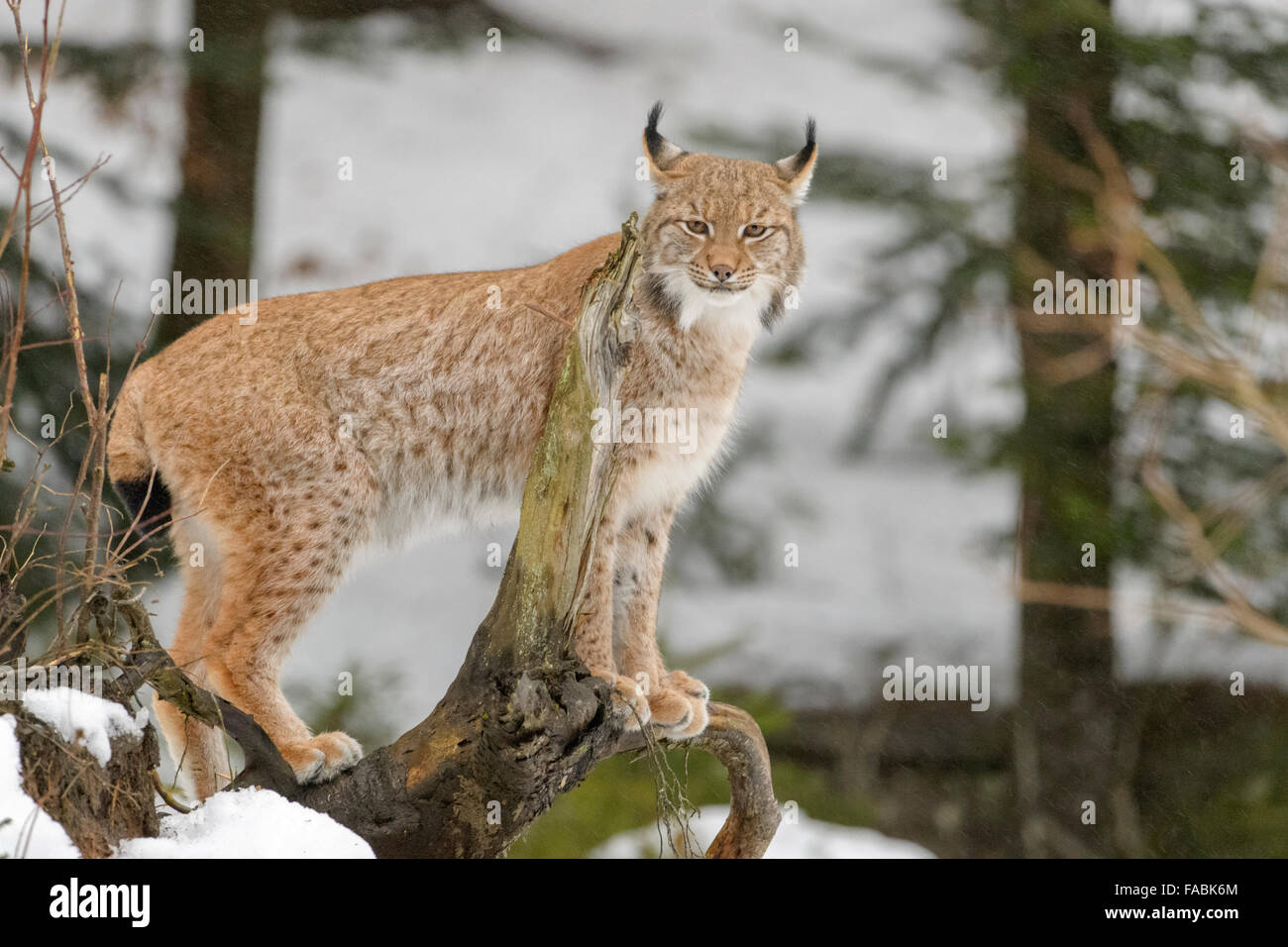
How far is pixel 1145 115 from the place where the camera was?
9.01 metres

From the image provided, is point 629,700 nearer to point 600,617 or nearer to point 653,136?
point 600,617

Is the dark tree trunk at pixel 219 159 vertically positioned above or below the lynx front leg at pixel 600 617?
above

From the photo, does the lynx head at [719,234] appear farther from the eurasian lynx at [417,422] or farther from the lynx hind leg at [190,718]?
the lynx hind leg at [190,718]

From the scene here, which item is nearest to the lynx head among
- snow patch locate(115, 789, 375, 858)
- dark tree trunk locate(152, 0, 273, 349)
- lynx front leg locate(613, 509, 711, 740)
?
lynx front leg locate(613, 509, 711, 740)

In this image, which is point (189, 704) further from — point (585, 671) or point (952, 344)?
point (952, 344)

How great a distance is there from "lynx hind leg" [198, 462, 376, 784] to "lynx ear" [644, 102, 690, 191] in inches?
62.1

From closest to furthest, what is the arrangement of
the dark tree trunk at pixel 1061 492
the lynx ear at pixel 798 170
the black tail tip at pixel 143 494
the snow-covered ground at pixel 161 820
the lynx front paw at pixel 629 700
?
the snow-covered ground at pixel 161 820
the lynx front paw at pixel 629 700
the black tail tip at pixel 143 494
the lynx ear at pixel 798 170
the dark tree trunk at pixel 1061 492

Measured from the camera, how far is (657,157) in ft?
16.1

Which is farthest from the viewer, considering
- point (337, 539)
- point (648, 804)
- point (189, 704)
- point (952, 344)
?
point (952, 344)

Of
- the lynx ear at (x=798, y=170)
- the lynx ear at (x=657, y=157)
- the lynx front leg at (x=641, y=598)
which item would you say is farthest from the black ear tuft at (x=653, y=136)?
the lynx front leg at (x=641, y=598)

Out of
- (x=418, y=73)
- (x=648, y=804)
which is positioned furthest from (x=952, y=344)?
(x=418, y=73)

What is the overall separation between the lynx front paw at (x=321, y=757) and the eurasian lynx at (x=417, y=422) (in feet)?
0.24

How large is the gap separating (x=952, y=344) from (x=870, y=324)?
635 millimetres

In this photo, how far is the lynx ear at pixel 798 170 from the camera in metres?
4.97
